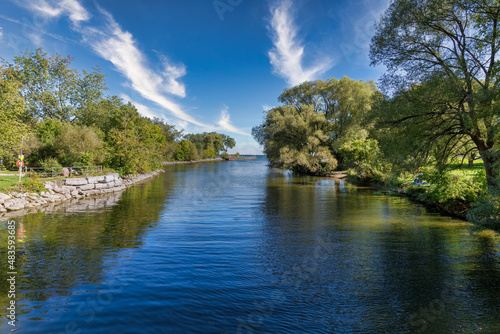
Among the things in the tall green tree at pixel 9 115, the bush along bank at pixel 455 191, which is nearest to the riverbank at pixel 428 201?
the bush along bank at pixel 455 191

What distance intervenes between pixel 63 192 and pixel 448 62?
2906cm

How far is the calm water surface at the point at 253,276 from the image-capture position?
6262 millimetres

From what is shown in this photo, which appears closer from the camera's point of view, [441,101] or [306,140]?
[441,101]

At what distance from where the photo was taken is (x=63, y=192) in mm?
23750

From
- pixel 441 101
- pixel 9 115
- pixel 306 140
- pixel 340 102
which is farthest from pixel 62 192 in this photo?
pixel 340 102

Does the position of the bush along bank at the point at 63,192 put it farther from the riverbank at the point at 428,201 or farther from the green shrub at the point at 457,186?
the riverbank at the point at 428,201

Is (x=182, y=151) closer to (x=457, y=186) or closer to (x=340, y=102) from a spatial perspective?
(x=340, y=102)

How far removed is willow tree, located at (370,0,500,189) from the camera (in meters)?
12.6

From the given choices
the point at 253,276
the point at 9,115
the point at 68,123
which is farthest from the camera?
the point at 68,123

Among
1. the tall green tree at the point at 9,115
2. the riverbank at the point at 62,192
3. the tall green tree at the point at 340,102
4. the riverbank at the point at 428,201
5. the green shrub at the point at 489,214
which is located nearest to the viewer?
the green shrub at the point at 489,214

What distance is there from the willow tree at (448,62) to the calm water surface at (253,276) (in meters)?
5.35

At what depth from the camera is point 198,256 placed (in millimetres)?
10477

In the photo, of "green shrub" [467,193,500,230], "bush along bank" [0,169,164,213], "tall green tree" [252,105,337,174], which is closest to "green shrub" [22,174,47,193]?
"bush along bank" [0,169,164,213]

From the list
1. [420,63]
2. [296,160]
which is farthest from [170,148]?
[420,63]
